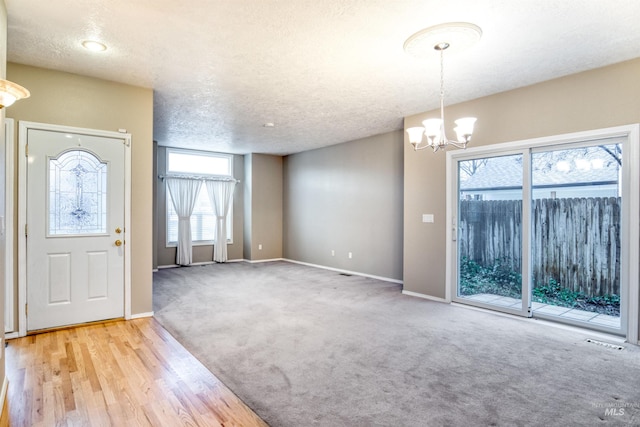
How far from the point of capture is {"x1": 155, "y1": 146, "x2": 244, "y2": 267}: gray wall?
747 cm

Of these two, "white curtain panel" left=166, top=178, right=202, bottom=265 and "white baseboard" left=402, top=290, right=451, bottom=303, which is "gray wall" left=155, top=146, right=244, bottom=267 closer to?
"white curtain panel" left=166, top=178, right=202, bottom=265

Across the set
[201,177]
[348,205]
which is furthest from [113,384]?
[201,177]

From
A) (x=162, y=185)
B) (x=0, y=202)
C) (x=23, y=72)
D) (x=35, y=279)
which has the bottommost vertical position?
(x=35, y=279)

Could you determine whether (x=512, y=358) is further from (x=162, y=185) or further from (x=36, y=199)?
(x=162, y=185)

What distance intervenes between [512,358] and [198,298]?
393cm

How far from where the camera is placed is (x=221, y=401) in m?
2.27

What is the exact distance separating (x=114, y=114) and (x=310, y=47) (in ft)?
7.95

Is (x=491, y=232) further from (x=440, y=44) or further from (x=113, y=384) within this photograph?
(x=113, y=384)

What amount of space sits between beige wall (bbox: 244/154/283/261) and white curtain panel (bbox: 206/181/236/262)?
1.76 feet

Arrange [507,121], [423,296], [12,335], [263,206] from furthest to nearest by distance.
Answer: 1. [263,206]
2. [423,296]
3. [507,121]
4. [12,335]

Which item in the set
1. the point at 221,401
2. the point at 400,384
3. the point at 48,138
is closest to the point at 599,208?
the point at 400,384

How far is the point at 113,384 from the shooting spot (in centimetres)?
248

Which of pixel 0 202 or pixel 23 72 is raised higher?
pixel 23 72

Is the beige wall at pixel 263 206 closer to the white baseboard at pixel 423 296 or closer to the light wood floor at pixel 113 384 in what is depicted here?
the white baseboard at pixel 423 296
